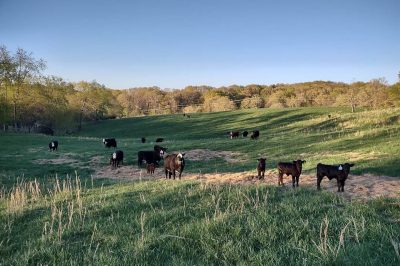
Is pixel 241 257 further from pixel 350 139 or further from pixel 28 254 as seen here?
pixel 350 139

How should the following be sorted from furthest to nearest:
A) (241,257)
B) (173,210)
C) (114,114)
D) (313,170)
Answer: (114,114) → (313,170) → (173,210) → (241,257)

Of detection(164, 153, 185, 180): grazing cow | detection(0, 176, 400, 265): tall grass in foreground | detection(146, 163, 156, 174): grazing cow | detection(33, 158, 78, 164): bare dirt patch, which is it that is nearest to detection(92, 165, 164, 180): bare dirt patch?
detection(146, 163, 156, 174): grazing cow

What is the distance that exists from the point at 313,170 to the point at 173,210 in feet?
38.9

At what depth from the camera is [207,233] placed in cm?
728

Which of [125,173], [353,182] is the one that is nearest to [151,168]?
[125,173]

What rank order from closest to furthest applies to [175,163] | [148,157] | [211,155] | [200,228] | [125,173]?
1. [200,228]
2. [175,163]
3. [125,173]
4. [148,157]
5. [211,155]

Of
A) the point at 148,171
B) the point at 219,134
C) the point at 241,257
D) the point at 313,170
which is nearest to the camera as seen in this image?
the point at 241,257

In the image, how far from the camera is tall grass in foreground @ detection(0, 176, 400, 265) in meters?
6.23

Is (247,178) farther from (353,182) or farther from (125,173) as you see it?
(125,173)

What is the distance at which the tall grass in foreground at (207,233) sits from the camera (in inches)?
245

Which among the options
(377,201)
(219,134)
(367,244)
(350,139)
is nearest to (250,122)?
(219,134)

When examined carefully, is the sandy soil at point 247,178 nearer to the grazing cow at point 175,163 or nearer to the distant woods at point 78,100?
the grazing cow at point 175,163

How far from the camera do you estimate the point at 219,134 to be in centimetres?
5428

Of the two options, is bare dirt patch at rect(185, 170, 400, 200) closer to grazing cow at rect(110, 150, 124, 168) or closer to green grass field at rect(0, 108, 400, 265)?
green grass field at rect(0, 108, 400, 265)
